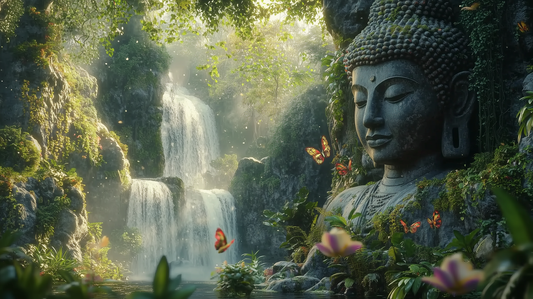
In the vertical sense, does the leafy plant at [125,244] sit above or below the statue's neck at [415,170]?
below

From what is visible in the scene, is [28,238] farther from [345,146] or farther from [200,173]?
[200,173]

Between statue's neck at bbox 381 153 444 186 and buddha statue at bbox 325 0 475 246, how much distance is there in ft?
0.04

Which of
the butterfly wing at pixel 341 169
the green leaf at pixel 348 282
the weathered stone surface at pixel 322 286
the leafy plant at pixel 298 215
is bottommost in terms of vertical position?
the weathered stone surface at pixel 322 286

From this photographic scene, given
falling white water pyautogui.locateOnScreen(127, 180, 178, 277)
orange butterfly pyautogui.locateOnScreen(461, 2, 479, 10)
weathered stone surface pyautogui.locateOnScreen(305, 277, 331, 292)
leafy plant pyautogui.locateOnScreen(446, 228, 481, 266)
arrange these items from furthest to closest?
falling white water pyautogui.locateOnScreen(127, 180, 178, 277)
orange butterfly pyautogui.locateOnScreen(461, 2, 479, 10)
weathered stone surface pyautogui.locateOnScreen(305, 277, 331, 292)
leafy plant pyautogui.locateOnScreen(446, 228, 481, 266)

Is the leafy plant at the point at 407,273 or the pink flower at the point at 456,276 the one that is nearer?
the pink flower at the point at 456,276

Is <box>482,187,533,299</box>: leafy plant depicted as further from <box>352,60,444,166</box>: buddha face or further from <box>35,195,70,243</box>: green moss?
<box>35,195,70,243</box>: green moss

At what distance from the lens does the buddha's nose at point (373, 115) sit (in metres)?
6.86

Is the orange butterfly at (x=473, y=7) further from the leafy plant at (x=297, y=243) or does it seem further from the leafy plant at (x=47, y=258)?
the leafy plant at (x=47, y=258)

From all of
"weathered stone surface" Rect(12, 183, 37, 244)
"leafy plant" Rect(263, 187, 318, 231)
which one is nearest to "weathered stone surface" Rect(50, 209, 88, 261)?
"weathered stone surface" Rect(12, 183, 37, 244)

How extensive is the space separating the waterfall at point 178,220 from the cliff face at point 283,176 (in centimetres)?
82

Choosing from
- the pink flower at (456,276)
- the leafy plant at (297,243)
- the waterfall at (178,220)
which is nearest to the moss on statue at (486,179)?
the leafy plant at (297,243)

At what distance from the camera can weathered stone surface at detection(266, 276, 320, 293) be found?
646 cm

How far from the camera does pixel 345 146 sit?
9.54 m

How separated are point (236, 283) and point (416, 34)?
415 cm
